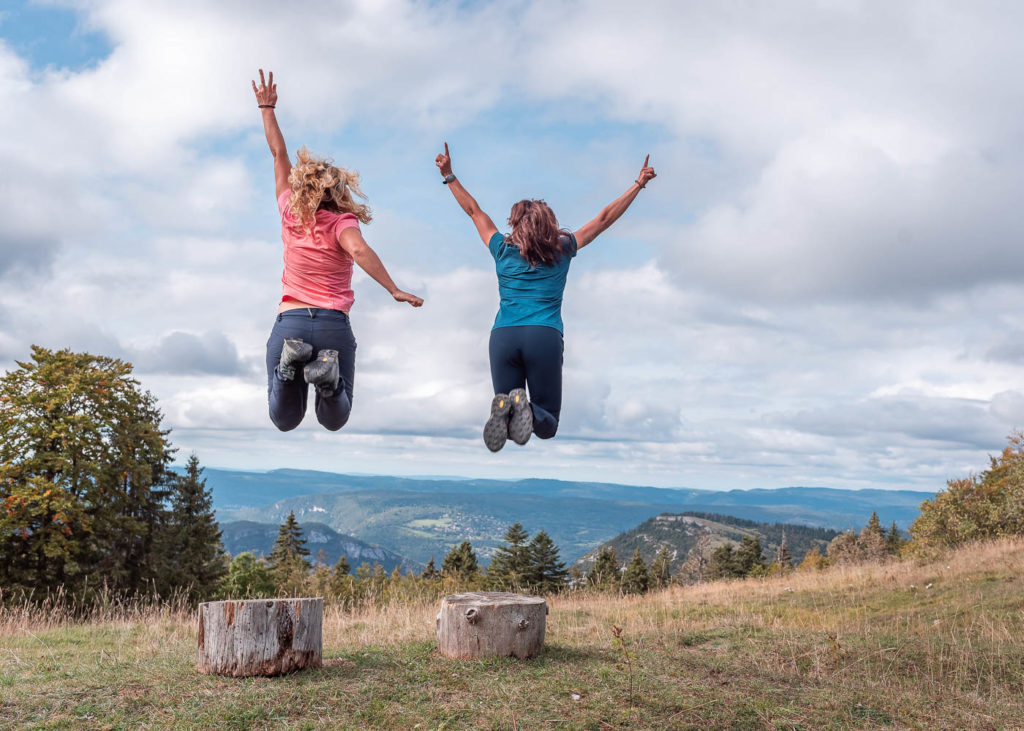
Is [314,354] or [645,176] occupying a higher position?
[645,176]

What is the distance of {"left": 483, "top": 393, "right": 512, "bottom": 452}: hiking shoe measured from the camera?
19.2 feet

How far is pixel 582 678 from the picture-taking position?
26.1 ft

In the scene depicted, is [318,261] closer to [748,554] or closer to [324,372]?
[324,372]

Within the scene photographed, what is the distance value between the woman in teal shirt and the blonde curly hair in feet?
3.21

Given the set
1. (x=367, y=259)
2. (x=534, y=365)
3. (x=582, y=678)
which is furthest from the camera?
(x=582, y=678)

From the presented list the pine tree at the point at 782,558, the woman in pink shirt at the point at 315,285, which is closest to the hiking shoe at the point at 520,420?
the woman in pink shirt at the point at 315,285

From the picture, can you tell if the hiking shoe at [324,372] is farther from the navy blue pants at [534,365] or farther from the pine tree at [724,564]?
the pine tree at [724,564]

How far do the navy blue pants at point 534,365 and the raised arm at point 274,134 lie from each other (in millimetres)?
2145

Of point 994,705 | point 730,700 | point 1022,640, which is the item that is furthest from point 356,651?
point 1022,640

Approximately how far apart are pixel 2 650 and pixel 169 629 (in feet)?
9.52

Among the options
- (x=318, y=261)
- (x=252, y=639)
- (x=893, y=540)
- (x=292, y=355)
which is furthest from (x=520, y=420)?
(x=893, y=540)

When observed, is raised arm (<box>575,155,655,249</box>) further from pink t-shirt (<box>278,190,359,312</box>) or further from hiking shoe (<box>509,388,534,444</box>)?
pink t-shirt (<box>278,190,359,312</box>)

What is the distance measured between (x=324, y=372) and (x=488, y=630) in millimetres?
4656

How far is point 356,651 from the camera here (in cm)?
965
